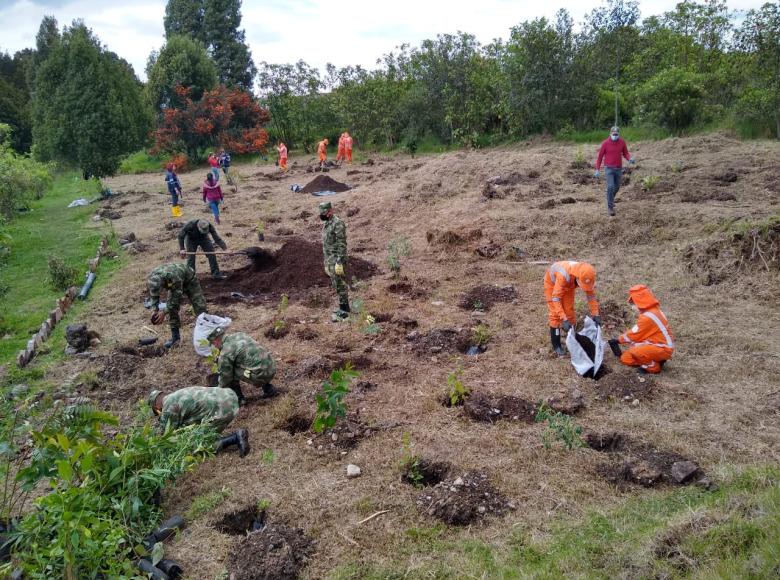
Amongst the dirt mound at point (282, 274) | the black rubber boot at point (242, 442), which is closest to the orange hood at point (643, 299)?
the black rubber boot at point (242, 442)

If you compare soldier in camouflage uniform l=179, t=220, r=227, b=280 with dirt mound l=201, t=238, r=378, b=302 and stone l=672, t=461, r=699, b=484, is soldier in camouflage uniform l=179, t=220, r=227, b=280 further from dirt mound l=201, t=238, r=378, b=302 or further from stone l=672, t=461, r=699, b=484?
stone l=672, t=461, r=699, b=484

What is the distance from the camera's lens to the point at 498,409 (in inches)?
196

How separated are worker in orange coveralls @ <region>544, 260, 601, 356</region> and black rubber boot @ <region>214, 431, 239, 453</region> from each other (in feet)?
11.3

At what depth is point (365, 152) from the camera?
2541 cm

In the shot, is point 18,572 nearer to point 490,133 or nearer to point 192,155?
point 490,133

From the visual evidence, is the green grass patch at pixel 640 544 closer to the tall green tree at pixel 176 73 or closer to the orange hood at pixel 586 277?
the orange hood at pixel 586 277

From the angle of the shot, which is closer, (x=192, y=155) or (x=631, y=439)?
(x=631, y=439)

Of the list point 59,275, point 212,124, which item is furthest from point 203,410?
point 212,124

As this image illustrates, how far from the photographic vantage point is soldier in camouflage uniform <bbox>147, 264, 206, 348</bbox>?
6742mm

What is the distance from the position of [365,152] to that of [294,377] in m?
20.8

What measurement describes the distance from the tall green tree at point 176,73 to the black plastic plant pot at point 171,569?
27.1 meters

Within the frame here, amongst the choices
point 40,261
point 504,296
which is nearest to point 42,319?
point 40,261

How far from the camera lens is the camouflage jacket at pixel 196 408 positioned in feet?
15.0

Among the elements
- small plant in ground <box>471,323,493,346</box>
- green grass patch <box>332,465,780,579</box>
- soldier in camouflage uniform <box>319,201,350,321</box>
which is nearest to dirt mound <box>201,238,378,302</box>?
soldier in camouflage uniform <box>319,201,350,321</box>
